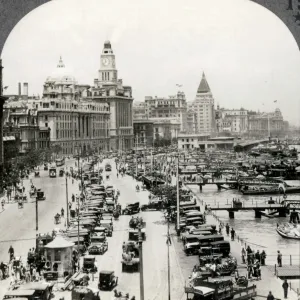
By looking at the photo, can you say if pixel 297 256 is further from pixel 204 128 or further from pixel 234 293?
pixel 204 128

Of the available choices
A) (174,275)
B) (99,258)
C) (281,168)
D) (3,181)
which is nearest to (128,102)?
(3,181)

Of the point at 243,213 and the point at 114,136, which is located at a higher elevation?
the point at 114,136

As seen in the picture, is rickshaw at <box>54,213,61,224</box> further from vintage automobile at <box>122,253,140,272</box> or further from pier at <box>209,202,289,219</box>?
pier at <box>209,202,289,219</box>

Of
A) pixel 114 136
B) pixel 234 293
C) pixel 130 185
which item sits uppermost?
pixel 114 136

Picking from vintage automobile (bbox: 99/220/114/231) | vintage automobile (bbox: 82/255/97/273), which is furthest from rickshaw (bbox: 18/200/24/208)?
vintage automobile (bbox: 82/255/97/273)

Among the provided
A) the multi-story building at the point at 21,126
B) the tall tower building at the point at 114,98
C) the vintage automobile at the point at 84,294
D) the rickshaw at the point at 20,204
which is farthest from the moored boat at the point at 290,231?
the multi-story building at the point at 21,126

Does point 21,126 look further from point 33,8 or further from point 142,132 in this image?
point 33,8

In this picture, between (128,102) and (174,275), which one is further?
(128,102)

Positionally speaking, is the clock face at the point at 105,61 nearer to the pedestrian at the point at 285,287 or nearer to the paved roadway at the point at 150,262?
the paved roadway at the point at 150,262
